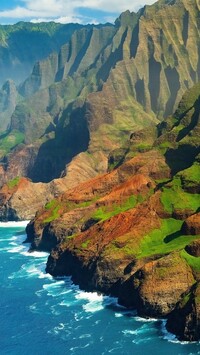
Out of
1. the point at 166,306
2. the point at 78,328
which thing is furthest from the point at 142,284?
the point at 78,328

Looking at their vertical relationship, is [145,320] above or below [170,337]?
above

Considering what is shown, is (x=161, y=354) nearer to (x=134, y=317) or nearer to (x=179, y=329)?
(x=179, y=329)

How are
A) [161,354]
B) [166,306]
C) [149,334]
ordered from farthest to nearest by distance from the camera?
[166,306], [149,334], [161,354]

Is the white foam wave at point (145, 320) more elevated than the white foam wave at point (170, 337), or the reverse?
the white foam wave at point (145, 320)

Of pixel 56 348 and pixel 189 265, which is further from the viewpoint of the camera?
pixel 189 265

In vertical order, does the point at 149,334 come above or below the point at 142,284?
below

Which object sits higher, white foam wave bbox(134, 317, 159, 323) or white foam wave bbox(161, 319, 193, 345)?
white foam wave bbox(134, 317, 159, 323)

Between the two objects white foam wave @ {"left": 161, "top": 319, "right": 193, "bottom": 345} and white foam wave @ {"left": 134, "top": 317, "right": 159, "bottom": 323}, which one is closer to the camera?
white foam wave @ {"left": 161, "top": 319, "right": 193, "bottom": 345}

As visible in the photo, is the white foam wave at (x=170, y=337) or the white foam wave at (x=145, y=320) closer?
the white foam wave at (x=170, y=337)

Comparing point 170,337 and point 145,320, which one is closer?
point 170,337

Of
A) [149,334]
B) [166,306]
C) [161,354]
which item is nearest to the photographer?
[161,354]
